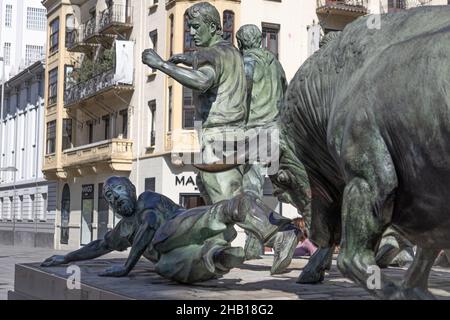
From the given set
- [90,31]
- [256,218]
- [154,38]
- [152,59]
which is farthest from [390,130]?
[90,31]

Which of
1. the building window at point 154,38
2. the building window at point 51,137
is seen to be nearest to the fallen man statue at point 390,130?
the building window at point 154,38

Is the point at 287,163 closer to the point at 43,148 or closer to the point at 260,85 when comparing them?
the point at 260,85

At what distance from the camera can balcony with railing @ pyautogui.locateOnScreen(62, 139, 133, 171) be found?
34.2 metres

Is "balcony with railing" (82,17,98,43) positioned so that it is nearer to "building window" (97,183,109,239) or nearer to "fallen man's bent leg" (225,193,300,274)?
"building window" (97,183,109,239)

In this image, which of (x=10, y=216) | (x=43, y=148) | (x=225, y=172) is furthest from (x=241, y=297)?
(x=10, y=216)

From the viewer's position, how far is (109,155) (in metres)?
34.3

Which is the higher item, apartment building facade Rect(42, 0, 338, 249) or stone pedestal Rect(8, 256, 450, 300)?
apartment building facade Rect(42, 0, 338, 249)

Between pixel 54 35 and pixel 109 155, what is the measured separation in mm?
13096

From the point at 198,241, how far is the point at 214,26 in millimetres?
2552

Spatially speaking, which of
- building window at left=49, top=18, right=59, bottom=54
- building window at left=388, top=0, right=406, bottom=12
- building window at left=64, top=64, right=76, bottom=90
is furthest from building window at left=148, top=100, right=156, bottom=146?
building window at left=49, top=18, right=59, bottom=54

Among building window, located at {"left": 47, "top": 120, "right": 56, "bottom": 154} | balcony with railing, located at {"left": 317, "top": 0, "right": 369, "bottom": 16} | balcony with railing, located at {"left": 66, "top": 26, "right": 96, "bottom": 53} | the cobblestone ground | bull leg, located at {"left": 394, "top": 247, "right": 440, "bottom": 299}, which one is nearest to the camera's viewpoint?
bull leg, located at {"left": 394, "top": 247, "right": 440, "bottom": 299}

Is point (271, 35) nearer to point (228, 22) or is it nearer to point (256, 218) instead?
point (228, 22)

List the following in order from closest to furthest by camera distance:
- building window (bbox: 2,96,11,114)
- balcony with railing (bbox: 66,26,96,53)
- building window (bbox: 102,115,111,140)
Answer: building window (bbox: 102,115,111,140)
balcony with railing (bbox: 66,26,96,53)
building window (bbox: 2,96,11,114)

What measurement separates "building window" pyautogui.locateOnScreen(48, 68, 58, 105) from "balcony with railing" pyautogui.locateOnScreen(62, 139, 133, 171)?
648 centimetres
